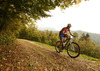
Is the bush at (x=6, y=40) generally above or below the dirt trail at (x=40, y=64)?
above

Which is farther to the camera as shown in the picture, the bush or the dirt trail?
the bush

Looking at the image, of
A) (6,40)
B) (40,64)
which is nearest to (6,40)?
(6,40)

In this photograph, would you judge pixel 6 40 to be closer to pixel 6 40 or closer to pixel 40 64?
pixel 6 40

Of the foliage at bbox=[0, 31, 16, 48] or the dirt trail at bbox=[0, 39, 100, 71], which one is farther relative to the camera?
the foliage at bbox=[0, 31, 16, 48]

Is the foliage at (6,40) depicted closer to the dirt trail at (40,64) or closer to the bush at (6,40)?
the bush at (6,40)

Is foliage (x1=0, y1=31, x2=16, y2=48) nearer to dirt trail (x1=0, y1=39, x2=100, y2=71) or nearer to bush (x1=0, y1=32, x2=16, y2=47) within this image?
bush (x1=0, y1=32, x2=16, y2=47)

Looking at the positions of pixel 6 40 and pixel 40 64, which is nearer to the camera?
pixel 40 64

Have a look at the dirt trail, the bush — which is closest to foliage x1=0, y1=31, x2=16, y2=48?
the bush

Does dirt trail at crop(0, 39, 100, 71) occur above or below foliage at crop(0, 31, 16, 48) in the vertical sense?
below

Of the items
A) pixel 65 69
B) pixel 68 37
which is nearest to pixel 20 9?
pixel 68 37

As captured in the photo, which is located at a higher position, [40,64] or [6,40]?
[6,40]

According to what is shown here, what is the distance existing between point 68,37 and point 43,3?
3.00m

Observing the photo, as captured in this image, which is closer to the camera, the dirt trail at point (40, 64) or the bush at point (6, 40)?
the dirt trail at point (40, 64)

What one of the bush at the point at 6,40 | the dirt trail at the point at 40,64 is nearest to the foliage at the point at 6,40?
the bush at the point at 6,40
